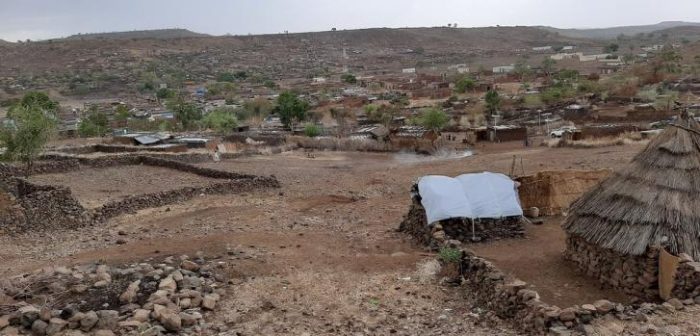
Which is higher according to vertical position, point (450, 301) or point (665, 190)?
point (665, 190)

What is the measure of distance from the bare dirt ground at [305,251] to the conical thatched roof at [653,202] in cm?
218

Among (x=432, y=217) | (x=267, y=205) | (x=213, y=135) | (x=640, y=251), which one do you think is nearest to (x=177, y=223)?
(x=267, y=205)

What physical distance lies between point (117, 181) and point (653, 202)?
694 inches

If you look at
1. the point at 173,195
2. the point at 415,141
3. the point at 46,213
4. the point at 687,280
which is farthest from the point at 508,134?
the point at 687,280

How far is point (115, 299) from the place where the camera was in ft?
30.5

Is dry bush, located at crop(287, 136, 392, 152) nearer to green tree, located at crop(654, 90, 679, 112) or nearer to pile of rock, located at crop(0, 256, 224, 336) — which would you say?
green tree, located at crop(654, 90, 679, 112)

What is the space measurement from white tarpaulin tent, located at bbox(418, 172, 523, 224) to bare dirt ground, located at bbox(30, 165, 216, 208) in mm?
9767

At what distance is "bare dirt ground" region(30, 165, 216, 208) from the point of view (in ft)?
63.0

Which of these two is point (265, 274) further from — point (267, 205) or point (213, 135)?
point (213, 135)

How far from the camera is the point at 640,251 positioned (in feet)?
29.7

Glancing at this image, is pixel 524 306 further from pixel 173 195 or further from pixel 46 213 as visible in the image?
pixel 173 195

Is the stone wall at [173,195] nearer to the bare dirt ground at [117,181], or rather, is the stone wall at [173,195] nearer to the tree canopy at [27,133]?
the bare dirt ground at [117,181]

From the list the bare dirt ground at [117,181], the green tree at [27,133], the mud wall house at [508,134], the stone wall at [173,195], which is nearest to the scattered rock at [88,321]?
the stone wall at [173,195]

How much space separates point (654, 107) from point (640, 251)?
3088 cm
